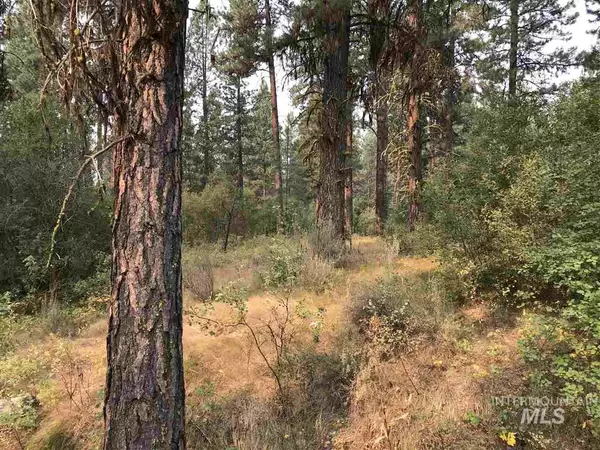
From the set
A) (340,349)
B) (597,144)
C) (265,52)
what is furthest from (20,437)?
(265,52)

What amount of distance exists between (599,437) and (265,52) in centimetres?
752

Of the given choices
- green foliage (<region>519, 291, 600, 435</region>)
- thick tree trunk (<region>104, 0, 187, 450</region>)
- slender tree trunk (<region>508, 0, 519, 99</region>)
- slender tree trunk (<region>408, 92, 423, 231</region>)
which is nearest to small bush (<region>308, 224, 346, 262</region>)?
slender tree trunk (<region>408, 92, 423, 231</region>)

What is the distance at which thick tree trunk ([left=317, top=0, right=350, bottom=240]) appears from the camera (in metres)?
6.48

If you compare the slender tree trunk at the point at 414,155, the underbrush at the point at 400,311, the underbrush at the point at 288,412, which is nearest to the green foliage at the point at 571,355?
the underbrush at the point at 400,311

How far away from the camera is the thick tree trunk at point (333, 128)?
6.48 metres

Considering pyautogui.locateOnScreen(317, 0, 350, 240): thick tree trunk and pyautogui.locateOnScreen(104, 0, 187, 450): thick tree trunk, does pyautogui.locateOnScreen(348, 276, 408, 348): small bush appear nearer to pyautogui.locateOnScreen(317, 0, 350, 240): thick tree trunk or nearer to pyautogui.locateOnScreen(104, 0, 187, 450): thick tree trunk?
pyautogui.locateOnScreen(104, 0, 187, 450): thick tree trunk

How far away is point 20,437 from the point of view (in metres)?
2.88

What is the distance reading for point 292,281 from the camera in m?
4.88

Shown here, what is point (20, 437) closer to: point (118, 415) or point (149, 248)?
point (118, 415)

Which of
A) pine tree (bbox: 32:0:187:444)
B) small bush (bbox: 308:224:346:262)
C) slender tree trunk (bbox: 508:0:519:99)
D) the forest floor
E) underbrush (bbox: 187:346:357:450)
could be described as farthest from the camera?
slender tree trunk (bbox: 508:0:519:99)

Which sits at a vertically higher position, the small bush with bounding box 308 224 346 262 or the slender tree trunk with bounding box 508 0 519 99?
the slender tree trunk with bounding box 508 0 519 99

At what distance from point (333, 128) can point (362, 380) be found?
4.69 m

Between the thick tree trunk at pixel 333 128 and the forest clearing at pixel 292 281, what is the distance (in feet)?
0.13

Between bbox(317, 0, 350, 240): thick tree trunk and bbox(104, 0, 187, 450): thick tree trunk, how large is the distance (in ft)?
15.1
